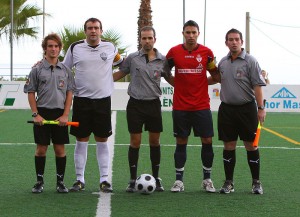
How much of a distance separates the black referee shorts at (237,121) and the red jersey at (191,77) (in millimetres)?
248

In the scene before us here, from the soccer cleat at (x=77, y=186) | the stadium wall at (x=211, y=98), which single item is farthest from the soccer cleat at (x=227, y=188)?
the stadium wall at (x=211, y=98)

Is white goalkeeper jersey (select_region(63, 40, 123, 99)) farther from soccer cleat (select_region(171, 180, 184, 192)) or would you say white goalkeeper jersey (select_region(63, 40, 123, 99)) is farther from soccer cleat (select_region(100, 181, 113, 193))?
soccer cleat (select_region(171, 180, 184, 192))

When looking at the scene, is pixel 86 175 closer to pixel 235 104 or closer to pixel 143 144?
pixel 235 104

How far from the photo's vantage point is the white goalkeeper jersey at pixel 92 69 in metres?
8.16

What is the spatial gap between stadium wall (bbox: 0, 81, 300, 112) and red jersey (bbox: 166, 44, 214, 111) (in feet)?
58.5

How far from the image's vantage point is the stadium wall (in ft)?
86.0

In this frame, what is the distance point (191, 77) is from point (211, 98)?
1876 centimetres

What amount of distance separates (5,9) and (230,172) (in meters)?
31.0

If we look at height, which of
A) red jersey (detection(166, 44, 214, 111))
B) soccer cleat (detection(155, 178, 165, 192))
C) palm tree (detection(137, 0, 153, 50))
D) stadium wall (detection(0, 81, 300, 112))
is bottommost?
soccer cleat (detection(155, 178, 165, 192))

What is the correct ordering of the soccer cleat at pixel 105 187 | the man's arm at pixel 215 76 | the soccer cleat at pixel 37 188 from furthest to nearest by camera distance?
the man's arm at pixel 215 76 → the soccer cleat at pixel 105 187 → the soccer cleat at pixel 37 188

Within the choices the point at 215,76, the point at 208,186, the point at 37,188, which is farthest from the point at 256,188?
the point at 37,188

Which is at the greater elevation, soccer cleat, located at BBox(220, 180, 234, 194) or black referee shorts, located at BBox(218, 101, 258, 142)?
black referee shorts, located at BBox(218, 101, 258, 142)

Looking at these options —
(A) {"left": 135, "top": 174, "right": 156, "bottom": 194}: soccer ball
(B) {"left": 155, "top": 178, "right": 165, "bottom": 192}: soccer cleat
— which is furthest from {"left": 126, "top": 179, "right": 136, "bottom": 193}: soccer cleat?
(B) {"left": 155, "top": 178, "right": 165, "bottom": 192}: soccer cleat

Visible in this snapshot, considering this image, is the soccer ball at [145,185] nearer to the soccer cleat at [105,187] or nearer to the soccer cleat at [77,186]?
the soccer cleat at [105,187]
